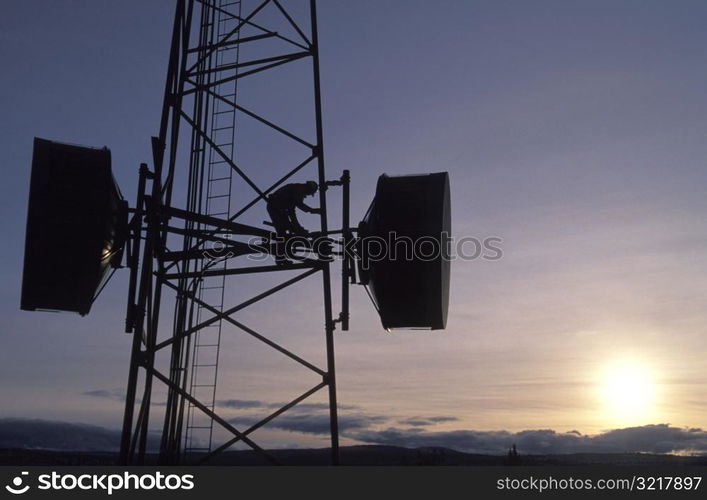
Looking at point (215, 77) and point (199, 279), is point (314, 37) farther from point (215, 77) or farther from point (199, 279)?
point (199, 279)

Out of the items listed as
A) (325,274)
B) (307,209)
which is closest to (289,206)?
(307,209)

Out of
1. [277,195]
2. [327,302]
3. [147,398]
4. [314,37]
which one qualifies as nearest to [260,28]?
[314,37]

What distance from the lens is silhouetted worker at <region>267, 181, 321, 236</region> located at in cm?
1514

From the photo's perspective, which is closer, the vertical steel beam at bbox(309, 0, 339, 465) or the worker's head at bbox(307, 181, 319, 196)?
the vertical steel beam at bbox(309, 0, 339, 465)

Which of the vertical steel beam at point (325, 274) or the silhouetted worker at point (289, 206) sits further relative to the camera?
the silhouetted worker at point (289, 206)

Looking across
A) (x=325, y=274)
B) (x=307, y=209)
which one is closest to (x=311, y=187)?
(x=307, y=209)

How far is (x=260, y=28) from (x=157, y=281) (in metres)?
6.15

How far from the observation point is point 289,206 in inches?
600

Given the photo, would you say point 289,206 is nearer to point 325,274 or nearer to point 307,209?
point 307,209

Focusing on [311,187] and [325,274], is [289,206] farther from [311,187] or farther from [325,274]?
[325,274]

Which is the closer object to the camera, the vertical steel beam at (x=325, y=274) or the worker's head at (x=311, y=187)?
the vertical steel beam at (x=325, y=274)

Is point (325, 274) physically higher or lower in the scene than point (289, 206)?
lower

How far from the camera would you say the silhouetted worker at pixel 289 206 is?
15141mm

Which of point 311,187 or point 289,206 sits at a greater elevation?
point 311,187
